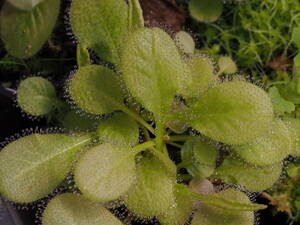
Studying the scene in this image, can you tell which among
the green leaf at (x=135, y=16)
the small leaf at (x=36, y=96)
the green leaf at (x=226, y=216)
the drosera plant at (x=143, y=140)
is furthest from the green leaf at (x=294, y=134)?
the small leaf at (x=36, y=96)

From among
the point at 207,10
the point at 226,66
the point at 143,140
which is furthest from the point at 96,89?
the point at 207,10

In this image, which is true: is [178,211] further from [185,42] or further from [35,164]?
[185,42]

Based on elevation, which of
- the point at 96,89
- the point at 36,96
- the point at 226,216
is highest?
the point at 96,89

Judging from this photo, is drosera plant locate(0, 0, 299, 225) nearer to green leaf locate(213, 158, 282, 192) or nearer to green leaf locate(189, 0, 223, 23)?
green leaf locate(213, 158, 282, 192)

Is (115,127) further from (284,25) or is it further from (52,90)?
(284,25)

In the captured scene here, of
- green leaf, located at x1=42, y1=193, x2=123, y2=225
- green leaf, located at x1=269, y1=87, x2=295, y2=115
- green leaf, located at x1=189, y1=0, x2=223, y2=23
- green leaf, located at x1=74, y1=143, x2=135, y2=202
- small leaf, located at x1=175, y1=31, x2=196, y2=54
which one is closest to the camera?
green leaf, located at x1=74, y1=143, x2=135, y2=202

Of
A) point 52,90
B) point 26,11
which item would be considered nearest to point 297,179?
point 52,90

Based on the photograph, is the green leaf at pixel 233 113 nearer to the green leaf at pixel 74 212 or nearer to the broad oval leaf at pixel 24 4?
the green leaf at pixel 74 212

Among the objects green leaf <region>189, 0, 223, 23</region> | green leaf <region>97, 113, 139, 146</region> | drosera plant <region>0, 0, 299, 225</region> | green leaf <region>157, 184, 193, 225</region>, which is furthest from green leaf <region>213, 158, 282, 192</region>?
green leaf <region>189, 0, 223, 23</region>
